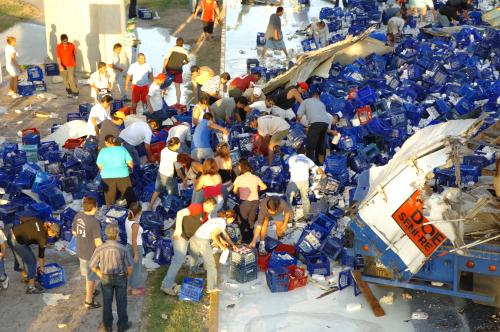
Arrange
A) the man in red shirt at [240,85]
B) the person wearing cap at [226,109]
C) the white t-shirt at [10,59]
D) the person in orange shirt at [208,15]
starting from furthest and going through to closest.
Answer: the person in orange shirt at [208,15]
the white t-shirt at [10,59]
the man in red shirt at [240,85]
the person wearing cap at [226,109]

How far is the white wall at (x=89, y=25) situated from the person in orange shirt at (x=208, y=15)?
10.9 ft

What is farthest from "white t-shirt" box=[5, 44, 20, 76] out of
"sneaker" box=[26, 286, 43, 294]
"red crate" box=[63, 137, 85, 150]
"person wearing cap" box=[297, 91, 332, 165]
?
"sneaker" box=[26, 286, 43, 294]

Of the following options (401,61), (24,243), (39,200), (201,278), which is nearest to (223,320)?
(201,278)

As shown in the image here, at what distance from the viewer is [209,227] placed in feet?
40.3

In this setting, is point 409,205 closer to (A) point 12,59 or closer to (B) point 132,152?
(B) point 132,152

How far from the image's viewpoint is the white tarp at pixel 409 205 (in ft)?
36.8

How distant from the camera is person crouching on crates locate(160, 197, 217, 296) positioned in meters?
12.4

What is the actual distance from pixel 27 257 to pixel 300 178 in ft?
14.9

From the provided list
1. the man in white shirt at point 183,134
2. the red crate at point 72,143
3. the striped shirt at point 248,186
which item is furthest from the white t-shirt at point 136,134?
the striped shirt at point 248,186

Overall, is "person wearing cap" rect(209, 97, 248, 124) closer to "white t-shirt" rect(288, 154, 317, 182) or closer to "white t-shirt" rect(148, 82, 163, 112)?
"white t-shirt" rect(148, 82, 163, 112)

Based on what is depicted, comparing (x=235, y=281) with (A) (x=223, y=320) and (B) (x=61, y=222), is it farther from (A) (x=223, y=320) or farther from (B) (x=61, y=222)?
(B) (x=61, y=222)

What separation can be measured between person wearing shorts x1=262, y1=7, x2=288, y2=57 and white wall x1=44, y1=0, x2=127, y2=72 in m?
3.73

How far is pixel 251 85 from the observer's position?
62.1 feet

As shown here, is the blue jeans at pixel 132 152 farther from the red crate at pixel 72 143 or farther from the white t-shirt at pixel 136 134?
the red crate at pixel 72 143
